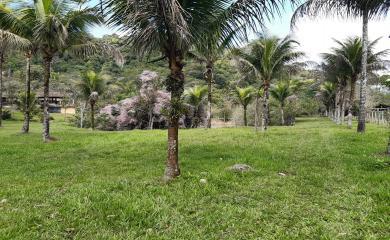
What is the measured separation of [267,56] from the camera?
23656 millimetres

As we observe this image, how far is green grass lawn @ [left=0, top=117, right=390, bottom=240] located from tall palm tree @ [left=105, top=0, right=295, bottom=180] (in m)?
1.45

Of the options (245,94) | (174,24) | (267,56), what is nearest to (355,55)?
(267,56)

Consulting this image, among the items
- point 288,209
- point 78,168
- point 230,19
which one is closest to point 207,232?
point 288,209

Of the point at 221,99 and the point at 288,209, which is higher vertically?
the point at 221,99

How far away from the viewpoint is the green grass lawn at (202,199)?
4935 millimetres

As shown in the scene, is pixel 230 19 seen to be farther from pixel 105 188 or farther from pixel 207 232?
pixel 207 232

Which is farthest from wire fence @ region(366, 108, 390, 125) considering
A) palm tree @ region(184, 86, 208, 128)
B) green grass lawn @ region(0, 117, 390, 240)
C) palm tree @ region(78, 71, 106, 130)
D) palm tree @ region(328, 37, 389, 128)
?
palm tree @ region(78, 71, 106, 130)

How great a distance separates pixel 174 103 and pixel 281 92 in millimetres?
39730

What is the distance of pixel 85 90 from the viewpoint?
32719 mm

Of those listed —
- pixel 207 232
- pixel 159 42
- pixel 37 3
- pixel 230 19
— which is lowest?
pixel 207 232

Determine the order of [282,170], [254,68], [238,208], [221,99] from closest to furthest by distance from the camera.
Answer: [238,208] → [282,170] → [254,68] → [221,99]

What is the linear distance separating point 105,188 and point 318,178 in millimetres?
4284

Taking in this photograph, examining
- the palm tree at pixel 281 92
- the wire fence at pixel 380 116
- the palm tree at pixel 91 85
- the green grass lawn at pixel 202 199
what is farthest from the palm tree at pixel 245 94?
the green grass lawn at pixel 202 199

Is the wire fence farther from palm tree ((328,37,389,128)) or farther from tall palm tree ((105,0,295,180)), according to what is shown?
tall palm tree ((105,0,295,180))
